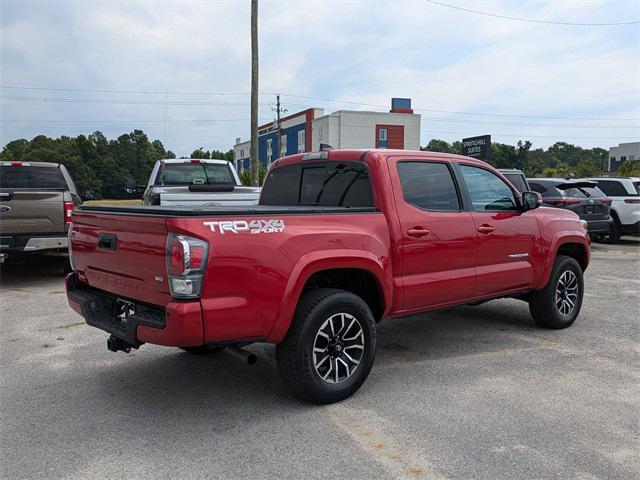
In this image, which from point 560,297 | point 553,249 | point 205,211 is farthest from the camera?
point 560,297

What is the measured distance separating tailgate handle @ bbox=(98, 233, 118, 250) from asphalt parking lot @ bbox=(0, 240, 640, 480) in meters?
1.15

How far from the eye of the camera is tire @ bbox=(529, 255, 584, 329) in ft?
19.7

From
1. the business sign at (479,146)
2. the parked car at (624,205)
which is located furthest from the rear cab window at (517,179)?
the business sign at (479,146)

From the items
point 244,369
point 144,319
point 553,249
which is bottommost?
point 244,369

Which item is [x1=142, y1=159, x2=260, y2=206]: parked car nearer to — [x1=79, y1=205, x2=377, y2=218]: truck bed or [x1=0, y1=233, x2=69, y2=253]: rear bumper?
[x1=0, y1=233, x2=69, y2=253]: rear bumper

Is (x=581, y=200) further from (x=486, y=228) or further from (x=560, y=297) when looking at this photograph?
(x=486, y=228)

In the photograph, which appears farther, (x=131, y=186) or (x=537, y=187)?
(x=537, y=187)

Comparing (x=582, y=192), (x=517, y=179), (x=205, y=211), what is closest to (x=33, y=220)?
(x=205, y=211)

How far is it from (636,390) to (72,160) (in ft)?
223

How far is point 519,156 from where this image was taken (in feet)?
280

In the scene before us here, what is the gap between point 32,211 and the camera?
854cm

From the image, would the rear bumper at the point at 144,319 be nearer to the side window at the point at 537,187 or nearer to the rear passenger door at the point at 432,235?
the rear passenger door at the point at 432,235

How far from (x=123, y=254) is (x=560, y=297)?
4.67 m

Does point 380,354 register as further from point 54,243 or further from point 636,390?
point 54,243
